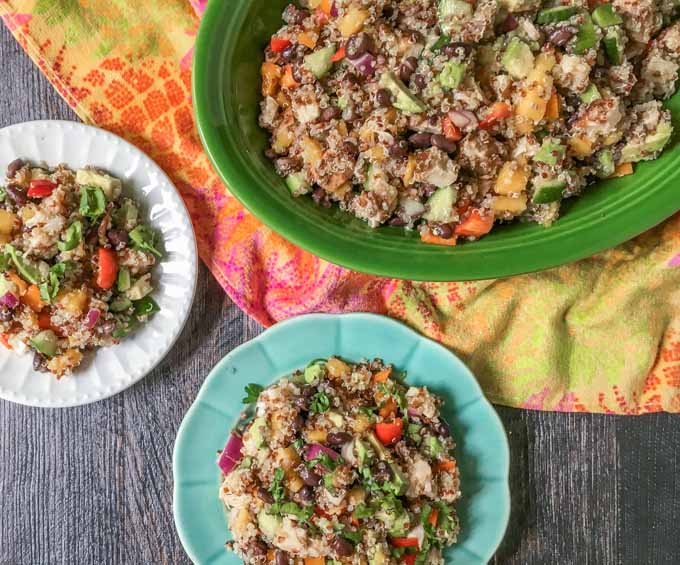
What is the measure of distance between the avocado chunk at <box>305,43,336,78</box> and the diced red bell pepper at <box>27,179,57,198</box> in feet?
2.87

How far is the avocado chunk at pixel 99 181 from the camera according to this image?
2.02 meters

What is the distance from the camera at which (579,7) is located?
1679 millimetres

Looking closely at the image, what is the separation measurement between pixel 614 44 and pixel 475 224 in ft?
1.86

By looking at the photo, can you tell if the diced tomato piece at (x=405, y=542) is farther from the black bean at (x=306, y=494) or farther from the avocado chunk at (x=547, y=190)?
the avocado chunk at (x=547, y=190)

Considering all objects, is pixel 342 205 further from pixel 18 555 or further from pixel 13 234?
pixel 18 555

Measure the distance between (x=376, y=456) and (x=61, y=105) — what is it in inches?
60.7

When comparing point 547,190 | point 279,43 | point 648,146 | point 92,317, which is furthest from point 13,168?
point 648,146

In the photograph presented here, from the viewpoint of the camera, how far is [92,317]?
2.00 meters

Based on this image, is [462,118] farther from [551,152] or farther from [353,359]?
[353,359]

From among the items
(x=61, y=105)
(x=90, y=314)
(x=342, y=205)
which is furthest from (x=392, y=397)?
(x=61, y=105)

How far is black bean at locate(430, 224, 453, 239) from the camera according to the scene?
177 cm

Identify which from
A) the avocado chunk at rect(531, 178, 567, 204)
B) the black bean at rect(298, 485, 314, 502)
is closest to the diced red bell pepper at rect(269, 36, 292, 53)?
the avocado chunk at rect(531, 178, 567, 204)

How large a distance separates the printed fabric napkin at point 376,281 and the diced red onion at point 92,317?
381 millimetres

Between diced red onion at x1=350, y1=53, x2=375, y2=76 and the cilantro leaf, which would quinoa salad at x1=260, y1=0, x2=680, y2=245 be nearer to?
diced red onion at x1=350, y1=53, x2=375, y2=76
